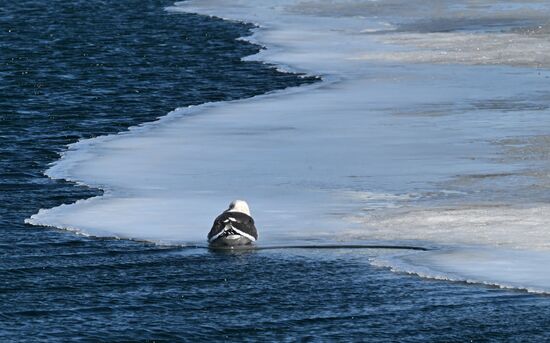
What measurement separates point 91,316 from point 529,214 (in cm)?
519

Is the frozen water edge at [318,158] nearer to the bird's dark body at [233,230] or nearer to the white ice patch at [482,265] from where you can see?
the white ice patch at [482,265]

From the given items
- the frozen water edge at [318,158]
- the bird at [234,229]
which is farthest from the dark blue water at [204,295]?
the frozen water edge at [318,158]

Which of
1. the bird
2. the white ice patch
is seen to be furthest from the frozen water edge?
the bird

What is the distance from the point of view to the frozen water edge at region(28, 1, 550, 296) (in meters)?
15.7

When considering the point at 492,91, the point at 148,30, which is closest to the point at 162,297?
the point at 492,91

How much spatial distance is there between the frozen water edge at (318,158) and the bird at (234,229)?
1.25 ft

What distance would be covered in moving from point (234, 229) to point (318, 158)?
16.9 ft

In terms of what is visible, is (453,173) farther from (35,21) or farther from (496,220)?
(35,21)

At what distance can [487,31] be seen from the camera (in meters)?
36.8

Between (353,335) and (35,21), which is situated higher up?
(35,21)

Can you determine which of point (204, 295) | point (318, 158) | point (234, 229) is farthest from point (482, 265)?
point (318, 158)

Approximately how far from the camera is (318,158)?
19.7 meters

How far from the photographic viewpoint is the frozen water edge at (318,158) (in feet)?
51.5

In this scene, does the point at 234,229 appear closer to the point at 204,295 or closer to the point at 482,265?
the point at 204,295
